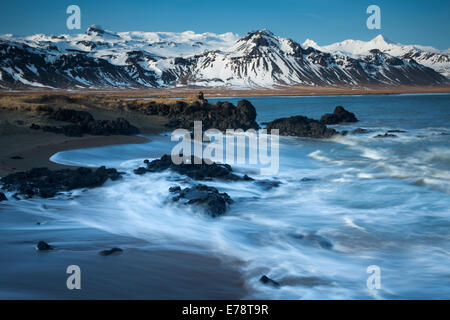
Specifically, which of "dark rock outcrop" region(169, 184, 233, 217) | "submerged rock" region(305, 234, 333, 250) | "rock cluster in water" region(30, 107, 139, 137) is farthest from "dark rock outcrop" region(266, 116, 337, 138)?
"submerged rock" region(305, 234, 333, 250)

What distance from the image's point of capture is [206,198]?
9023 millimetres

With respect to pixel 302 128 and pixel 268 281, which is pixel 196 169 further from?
pixel 302 128

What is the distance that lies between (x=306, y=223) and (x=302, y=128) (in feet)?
60.3

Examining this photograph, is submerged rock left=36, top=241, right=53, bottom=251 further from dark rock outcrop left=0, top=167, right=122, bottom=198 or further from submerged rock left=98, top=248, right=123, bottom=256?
dark rock outcrop left=0, top=167, right=122, bottom=198

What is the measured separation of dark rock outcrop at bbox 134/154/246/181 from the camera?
469 inches

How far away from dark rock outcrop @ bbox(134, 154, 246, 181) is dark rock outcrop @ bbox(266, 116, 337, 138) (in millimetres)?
14410

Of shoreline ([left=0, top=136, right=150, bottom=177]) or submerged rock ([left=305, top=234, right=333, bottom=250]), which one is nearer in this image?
submerged rock ([left=305, top=234, right=333, bottom=250])

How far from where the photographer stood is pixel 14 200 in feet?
28.3

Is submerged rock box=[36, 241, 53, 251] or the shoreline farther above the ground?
the shoreline

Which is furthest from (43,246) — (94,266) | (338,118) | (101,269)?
(338,118)

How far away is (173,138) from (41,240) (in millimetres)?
14539

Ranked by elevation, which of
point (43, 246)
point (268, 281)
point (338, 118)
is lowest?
point (268, 281)

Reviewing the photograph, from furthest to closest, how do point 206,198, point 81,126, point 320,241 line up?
point 81,126
point 206,198
point 320,241
